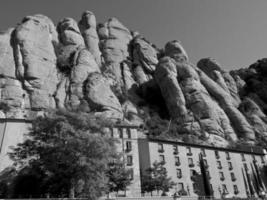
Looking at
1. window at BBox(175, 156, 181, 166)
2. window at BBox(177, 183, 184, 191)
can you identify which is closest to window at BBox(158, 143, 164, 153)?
window at BBox(175, 156, 181, 166)

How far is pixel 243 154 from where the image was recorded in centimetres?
5300

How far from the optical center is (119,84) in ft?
260

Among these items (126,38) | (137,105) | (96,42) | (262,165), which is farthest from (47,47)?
(262,165)

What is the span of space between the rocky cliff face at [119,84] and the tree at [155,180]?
12632 millimetres

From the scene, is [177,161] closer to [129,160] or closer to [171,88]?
[129,160]

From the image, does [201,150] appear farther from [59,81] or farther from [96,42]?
[96,42]

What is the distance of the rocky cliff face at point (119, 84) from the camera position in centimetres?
5725

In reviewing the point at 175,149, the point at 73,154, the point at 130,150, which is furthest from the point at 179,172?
the point at 73,154

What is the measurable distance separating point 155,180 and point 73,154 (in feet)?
58.8

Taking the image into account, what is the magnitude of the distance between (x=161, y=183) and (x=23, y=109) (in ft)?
116

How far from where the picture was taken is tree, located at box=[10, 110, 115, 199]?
2411 centimetres

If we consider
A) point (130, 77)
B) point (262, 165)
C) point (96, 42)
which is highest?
point (96, 42)

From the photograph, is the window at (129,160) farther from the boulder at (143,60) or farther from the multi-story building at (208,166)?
the boulder at (143,60)

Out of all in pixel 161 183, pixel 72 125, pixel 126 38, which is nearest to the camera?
pixel 72 125
